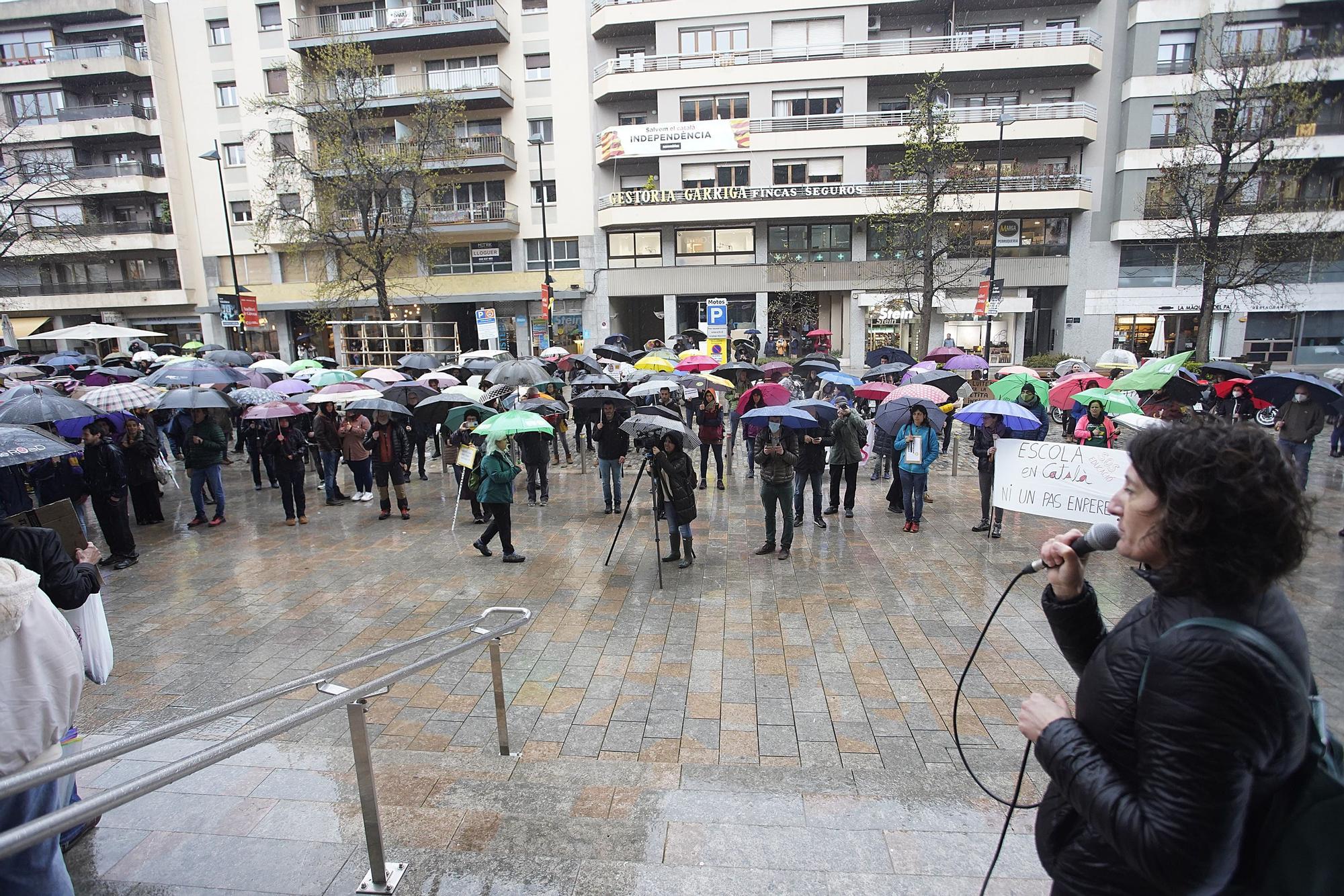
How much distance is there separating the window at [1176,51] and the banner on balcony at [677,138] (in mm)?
19664

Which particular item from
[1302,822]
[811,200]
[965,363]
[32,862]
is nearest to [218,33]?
[811,200]

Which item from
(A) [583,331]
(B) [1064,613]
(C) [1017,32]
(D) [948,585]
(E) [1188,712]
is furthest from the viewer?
(A) [583,331]

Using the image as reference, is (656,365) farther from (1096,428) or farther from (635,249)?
(635,249)

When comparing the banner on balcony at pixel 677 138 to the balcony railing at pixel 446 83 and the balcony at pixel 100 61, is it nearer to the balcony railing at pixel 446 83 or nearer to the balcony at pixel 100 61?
the balcony railing at pixel 446 83

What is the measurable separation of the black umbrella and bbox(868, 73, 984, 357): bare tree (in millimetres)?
25876

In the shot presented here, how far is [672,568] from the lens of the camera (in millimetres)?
8383

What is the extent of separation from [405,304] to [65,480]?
106ft

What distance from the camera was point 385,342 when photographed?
26391 mm

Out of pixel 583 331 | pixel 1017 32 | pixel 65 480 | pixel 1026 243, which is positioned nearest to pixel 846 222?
pixel 1026 243

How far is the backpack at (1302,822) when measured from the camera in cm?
133

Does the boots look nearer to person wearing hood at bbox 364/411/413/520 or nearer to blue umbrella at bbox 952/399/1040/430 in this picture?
blue umbrella at bbox 952/399/1040/430

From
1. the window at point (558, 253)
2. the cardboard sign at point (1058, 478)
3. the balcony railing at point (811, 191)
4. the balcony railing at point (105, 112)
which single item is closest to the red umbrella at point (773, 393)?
the cardboard sign at point (1058, 478)

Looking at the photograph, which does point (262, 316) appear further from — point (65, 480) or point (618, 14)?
point (65, 480)

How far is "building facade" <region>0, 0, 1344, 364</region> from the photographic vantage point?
33250mm
